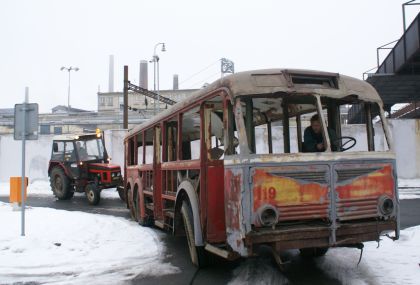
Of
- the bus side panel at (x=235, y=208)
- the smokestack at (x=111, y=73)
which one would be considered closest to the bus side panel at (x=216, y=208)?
the bus side panel at (x=235, y=208)

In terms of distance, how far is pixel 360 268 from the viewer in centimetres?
619

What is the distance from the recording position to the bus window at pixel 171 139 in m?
7.59

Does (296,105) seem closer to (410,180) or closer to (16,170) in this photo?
(410,180)

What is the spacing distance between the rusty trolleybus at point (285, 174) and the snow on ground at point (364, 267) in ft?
1.80

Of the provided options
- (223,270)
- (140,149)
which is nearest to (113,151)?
(140,149)

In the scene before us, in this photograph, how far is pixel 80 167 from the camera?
17.0 metres

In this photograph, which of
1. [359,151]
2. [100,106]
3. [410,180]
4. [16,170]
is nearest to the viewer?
[359,151]

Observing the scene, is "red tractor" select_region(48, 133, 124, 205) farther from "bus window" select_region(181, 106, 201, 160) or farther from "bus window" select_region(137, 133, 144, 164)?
"bus window" select_region(181, 106, 201, 160)

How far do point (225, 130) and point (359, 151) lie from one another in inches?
64.6

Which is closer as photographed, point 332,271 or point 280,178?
point 280,178

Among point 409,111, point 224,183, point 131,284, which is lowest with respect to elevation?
point 131,284

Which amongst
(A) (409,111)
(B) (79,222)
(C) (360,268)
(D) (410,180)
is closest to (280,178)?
(C) (360,268)

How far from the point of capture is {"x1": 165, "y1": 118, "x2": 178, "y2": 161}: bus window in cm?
759

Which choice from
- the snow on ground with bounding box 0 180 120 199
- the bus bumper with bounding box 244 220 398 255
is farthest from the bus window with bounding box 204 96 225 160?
the snow on ground with bounding box 0 180 120 199
